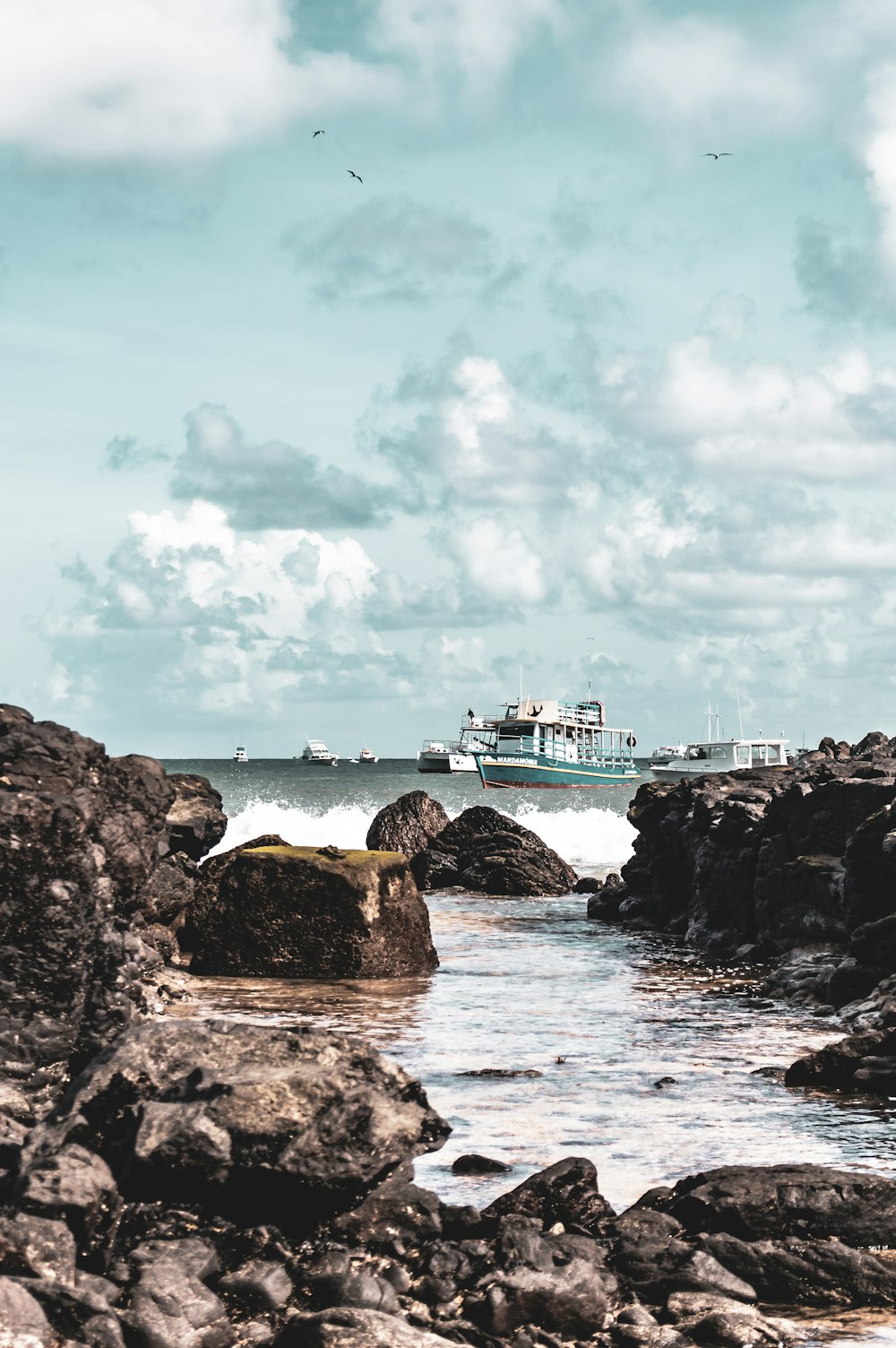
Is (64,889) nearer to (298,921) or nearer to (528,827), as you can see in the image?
(298,921)

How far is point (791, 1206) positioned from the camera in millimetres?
8211

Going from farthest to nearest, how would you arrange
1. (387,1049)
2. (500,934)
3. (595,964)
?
(500,934)
(595,964)
(387,1049)

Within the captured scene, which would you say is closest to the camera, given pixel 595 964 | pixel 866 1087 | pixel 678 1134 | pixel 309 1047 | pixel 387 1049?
pixel 309 1047

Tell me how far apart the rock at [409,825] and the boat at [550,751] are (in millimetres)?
68632

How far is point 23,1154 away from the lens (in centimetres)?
756

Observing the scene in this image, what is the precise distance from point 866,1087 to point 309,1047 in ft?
20.6

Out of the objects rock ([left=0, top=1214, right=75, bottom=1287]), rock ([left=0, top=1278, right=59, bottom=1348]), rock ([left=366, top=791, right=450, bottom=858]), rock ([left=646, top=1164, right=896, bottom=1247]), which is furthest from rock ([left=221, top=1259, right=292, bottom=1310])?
rock ([left=366, top=791, right=450, bottom=858])

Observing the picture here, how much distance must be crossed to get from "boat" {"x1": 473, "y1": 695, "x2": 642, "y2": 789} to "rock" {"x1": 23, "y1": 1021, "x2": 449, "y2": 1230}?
327 ft

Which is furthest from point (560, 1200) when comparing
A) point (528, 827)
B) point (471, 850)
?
point (528, 827)

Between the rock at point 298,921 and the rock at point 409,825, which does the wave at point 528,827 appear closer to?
the rock at point 409,825

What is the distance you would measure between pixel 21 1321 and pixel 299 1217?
82.0 inches

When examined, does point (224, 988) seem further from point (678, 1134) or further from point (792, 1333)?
point (792, 1333)

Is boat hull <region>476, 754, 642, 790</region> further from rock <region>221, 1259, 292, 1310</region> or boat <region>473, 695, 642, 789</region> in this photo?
rock <region>221, 1259, 292, 1310</region>

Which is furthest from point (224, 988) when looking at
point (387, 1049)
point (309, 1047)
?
point (309, 1047)
